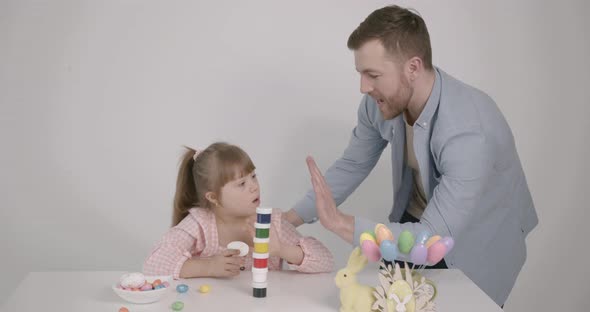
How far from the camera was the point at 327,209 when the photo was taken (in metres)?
2.28

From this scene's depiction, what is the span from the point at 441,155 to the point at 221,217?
0.73 meters

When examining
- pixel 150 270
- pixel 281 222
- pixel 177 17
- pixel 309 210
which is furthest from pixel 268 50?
pixel 150 270

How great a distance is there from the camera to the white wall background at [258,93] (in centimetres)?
389

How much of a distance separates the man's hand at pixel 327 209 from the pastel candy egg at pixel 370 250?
0.36m

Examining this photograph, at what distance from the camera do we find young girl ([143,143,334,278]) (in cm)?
231

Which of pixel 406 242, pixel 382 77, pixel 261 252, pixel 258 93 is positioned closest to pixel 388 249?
pixel 406 242

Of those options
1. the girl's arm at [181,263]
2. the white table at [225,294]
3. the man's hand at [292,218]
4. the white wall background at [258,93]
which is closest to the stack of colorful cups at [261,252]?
the white table at [225,294]

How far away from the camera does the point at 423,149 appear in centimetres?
262

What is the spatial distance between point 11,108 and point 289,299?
2442 mm

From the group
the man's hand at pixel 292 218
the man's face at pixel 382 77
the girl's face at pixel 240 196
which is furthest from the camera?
the man's hand at pixel 292 218

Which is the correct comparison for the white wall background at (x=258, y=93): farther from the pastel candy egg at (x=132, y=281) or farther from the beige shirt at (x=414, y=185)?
the pastel candy egg at (x=132, y=281)

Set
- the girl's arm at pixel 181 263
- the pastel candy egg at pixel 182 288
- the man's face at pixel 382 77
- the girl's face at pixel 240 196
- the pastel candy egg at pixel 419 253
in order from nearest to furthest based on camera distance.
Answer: the pastel candy egg at pixel 419 253 < the pastel candy egg at pixel 182 288 < the girl's arm at pixel 181 263 < the girl's face at pixel 240 196 < the man's face at pixel 382 77

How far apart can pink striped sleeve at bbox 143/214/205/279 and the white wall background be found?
1.53 metres

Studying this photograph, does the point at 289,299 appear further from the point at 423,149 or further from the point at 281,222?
the point at 423,149
